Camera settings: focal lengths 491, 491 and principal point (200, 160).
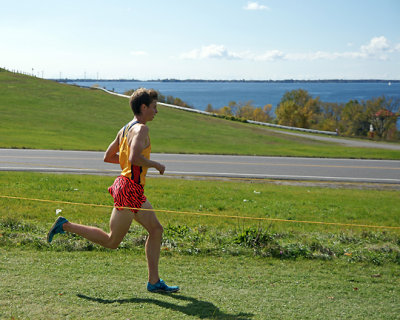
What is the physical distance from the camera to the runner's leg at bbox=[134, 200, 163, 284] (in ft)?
15.2

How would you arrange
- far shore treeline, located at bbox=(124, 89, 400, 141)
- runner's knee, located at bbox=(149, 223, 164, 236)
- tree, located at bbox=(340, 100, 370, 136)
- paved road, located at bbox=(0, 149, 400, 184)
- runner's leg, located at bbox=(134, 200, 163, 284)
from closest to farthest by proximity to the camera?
runner's leg, located at bbox=(134, 200, 163, 284), runner's knee, located at bbox=(149, 223, 164, 236), paved road, located at bbox=(0, 149, 400, 184), far shore treeline, located at bbox=(124, 89, 400, 141), tree, located at bbox=(340, 100, 370, 136)

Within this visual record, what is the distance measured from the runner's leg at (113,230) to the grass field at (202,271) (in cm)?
42

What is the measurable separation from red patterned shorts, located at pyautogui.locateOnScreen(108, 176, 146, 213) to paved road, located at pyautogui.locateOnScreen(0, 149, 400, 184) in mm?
11751

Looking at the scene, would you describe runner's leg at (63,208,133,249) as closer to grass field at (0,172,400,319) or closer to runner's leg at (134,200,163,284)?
runner's leg at (134,200,163,284)

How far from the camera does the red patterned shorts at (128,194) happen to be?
4.52 meters

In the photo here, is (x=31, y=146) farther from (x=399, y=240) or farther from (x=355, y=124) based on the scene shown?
(x=355, y=124)

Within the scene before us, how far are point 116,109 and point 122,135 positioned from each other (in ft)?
140

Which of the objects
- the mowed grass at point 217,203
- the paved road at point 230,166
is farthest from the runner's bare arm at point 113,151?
the paved road at point 230,166

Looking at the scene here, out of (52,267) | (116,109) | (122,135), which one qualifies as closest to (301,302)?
(122,135)

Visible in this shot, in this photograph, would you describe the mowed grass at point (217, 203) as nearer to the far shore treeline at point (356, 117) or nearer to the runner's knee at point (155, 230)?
the runner's knee at point (155, 230)

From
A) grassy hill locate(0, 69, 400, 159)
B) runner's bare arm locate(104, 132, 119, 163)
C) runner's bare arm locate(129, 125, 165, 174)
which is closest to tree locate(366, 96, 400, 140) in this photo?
grassy hill locate(0, 69, 400, 159)

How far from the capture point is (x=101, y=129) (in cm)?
3619

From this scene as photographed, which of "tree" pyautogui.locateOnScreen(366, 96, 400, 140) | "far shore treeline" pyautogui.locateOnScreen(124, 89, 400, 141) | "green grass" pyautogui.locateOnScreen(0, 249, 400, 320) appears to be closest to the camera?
"green grass" pyautogui.locateOnScreen(0, 249, 400, 320)

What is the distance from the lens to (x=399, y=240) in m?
6.63
